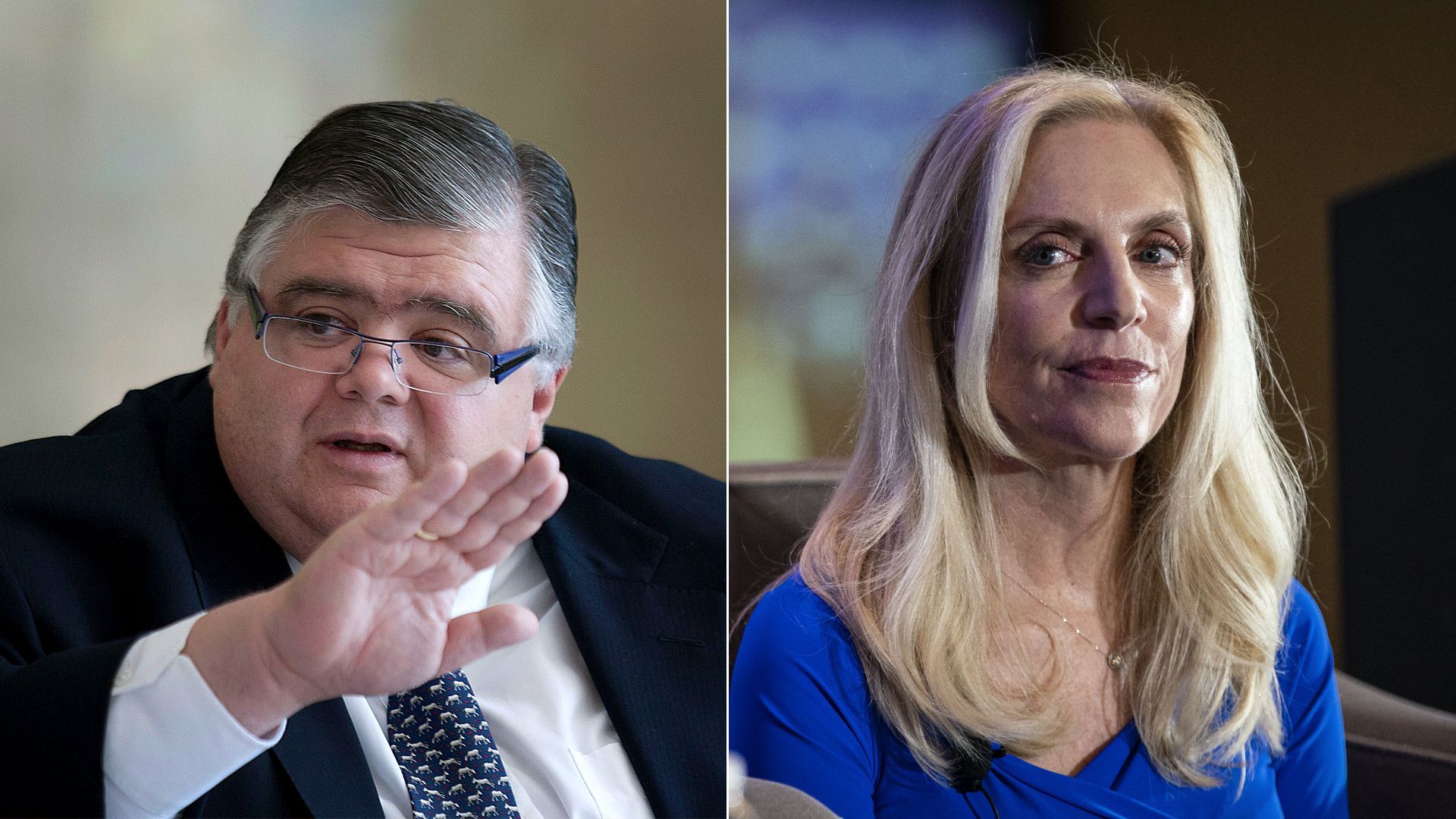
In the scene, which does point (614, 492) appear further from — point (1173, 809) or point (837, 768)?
point (1173, 809)

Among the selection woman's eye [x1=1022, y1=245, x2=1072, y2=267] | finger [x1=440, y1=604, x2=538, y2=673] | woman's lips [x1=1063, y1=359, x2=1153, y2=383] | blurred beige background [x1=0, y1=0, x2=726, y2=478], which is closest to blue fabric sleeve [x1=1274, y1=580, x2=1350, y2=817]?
woman's lips [x1=1063, y1=359, x2=1153, y2=383]

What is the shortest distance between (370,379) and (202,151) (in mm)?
249

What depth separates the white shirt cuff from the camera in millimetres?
841

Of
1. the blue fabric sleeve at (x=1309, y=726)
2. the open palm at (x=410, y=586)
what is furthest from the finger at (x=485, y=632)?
the blue fabric sleeve at (x=1309, y=726)

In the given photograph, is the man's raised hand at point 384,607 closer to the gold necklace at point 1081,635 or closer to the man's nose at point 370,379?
the man's nose at point 370,379

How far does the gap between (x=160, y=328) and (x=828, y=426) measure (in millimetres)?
640

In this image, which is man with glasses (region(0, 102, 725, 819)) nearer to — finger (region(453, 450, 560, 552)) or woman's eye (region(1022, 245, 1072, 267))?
finger (region(453, 450, 560, 552))

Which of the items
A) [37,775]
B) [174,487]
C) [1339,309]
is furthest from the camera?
[1339,309]

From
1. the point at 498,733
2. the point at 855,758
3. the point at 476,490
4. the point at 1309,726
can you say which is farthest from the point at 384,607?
the point at 1309,726

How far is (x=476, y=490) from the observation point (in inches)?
32.4

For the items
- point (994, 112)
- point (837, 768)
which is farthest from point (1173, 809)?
point (994, 112)

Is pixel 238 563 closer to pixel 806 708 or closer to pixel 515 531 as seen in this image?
pixel 515 531

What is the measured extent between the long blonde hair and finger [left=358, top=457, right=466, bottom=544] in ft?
1.64

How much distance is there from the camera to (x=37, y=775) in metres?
0.85
